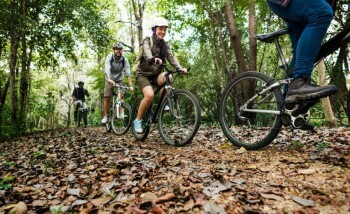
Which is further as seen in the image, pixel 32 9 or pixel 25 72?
pixel 25 72

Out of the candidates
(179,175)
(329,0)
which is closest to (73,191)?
(179,175)

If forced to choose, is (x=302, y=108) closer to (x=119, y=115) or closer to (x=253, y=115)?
(x=253, y=115)

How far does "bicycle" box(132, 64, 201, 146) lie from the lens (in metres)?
4.29

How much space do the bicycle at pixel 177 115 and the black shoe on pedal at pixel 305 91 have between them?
157 cm

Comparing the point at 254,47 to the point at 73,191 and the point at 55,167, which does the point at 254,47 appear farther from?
the point at 73,191

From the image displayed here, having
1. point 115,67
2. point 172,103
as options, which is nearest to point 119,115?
point 115,67

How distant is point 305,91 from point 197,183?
1422 mm

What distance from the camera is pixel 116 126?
8.02m

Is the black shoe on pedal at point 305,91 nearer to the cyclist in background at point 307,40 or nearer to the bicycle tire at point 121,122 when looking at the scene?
the cyclist in background at point 307,40

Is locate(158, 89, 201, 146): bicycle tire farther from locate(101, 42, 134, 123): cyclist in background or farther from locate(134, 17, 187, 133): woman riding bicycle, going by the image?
locate(101, 42, 134, 123): cyclist in background

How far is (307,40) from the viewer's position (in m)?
2.79

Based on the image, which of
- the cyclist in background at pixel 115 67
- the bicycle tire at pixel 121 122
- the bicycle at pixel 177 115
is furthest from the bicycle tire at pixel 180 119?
the cyclist in background at pixel 115 67

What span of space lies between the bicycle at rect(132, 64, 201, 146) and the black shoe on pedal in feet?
5.14

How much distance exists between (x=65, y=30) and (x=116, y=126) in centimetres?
544
